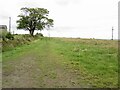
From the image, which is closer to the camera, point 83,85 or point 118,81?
point 83,85

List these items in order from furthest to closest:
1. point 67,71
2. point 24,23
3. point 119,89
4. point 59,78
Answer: point 24,23 < point 67,71 < point 59,78 < point 119,89

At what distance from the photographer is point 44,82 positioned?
11617 millimetres

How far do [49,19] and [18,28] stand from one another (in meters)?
11.4

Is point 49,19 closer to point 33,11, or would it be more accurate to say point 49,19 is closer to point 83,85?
point 33,11

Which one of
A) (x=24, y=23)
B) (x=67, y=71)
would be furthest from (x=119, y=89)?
(x=24, y=23)

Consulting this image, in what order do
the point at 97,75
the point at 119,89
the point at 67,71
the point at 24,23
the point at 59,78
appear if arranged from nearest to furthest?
1. the point at 119,89
2. the point at 59,78
3. the point at 97,75
4. the point at 67,71
5. the point at 24,23

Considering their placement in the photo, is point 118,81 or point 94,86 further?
point 118,81

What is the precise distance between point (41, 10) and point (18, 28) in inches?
396

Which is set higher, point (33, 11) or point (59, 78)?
point (33, 11)

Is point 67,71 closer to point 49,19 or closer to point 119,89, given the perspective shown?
point 119,89

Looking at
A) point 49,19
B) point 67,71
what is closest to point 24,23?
point 49,19

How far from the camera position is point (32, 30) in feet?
318

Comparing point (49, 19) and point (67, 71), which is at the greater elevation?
point (49, 19)

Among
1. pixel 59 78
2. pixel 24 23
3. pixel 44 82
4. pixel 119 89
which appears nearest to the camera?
pixel 119 89
